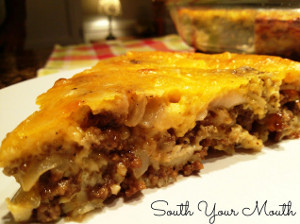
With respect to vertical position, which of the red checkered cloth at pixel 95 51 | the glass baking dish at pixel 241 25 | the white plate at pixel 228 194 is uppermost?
the glass baking dish at pixel 241 25

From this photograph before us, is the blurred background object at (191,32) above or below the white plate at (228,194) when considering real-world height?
above

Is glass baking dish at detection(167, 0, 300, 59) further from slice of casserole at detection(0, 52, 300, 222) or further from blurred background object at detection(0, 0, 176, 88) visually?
blurred background object at detection(0, 0, 176, 88)

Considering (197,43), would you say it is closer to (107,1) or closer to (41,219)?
(41,219)

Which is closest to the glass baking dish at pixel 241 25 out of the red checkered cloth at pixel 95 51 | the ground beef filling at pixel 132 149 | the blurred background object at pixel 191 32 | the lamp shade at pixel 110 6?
the blurred background object at pixel 191 32

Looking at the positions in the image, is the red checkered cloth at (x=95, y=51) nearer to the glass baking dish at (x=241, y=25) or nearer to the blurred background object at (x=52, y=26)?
the blurred background object at (x=52, y=26)

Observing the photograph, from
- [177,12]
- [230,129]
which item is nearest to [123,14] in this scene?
[177,12]

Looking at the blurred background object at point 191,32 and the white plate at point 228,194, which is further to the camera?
the blurred background object at point 191,32
